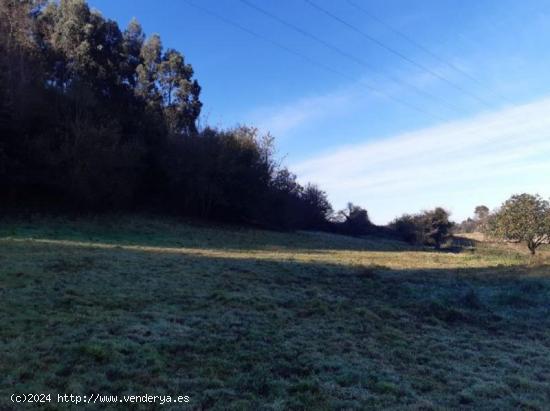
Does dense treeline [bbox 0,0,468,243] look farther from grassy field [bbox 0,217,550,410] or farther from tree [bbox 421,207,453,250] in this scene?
grassy field [bbox 0,217,550,410]

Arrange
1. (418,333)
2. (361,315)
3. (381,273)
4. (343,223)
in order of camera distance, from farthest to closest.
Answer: (343,223), (381,273), (361,315), (418,333)

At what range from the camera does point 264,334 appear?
7.66 m

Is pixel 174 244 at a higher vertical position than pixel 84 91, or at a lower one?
lower

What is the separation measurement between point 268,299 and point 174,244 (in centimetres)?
1260

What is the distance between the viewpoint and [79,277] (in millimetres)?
10945

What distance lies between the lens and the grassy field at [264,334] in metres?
5.32

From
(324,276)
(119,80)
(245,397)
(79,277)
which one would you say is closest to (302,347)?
(245,397)

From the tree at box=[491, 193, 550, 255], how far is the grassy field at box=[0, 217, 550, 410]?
14.2m

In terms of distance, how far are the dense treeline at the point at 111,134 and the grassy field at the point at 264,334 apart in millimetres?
13255

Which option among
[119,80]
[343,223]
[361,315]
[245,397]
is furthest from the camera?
[343,223]

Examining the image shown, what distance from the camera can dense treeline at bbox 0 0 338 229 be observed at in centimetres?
2633

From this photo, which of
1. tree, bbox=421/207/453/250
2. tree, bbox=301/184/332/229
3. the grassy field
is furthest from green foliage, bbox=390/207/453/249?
the grassy field

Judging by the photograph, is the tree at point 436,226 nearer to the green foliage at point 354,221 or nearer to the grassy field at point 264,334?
the green foliage at point 354,221

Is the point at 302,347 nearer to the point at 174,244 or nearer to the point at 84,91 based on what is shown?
the point at 174,244
